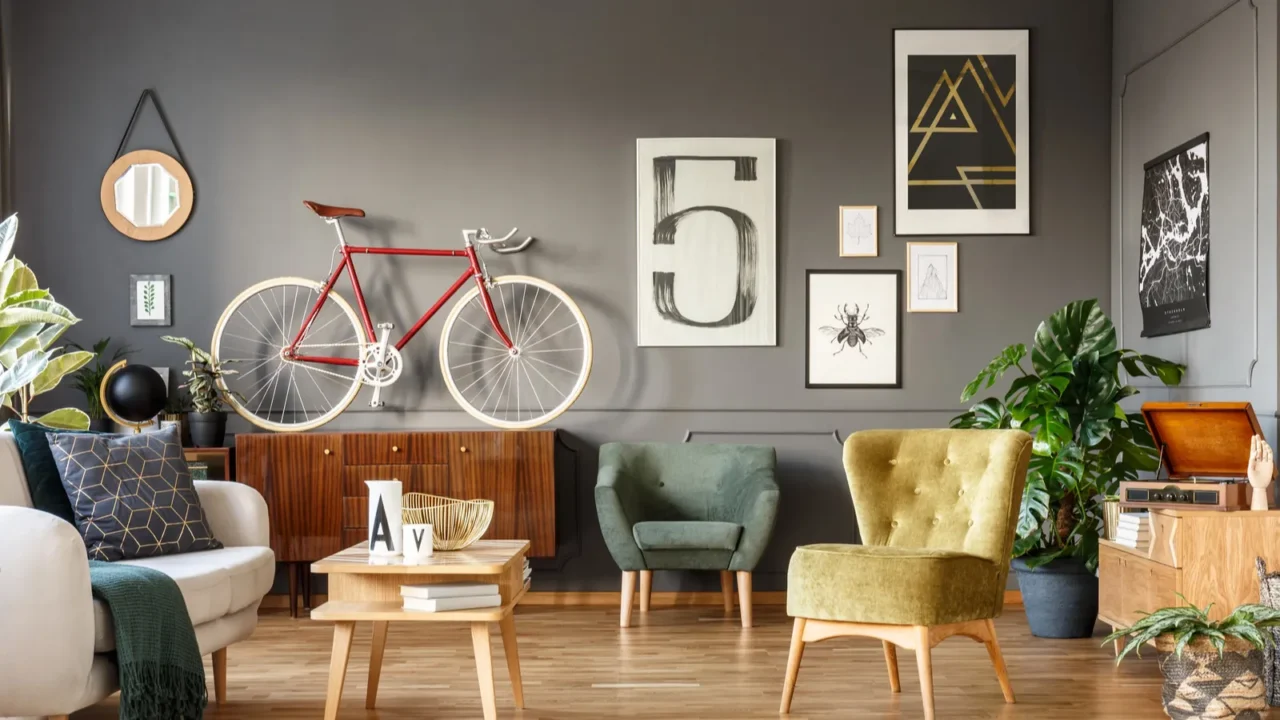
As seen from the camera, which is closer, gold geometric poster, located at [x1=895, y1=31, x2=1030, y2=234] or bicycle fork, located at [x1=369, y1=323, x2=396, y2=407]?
bicycle fork, located at [x1=369, y1=323, x2=396, y2=407]

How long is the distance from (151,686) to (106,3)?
3760mm

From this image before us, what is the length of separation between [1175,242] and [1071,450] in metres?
1.02

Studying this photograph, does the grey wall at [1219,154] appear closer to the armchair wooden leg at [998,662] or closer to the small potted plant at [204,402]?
the armchair wooden leg at [998,662]

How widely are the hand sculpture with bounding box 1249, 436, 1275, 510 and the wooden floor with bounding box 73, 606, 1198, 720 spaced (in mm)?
643

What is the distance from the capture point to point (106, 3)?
17.3ft

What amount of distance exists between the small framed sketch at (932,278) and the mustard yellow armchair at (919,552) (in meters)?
1.76

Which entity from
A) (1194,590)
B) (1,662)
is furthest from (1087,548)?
(1,662)

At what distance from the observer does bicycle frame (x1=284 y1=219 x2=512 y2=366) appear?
16.6 feet

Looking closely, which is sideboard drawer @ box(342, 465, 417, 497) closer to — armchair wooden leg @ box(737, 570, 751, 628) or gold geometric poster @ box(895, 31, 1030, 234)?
armchair wooden leg @ box(737, 570, 751, 628)

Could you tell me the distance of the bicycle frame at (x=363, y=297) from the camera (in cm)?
506

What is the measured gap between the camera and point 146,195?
206 inches

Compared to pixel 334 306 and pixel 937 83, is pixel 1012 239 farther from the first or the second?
pixel 334 306

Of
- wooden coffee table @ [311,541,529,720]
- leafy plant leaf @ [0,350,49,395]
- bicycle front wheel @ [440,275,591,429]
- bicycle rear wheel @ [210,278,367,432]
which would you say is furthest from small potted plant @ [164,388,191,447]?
wooden coffee table @ [311,541,529,720]

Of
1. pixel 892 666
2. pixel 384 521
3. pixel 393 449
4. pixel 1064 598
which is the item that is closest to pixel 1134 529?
pixel 1064 598
